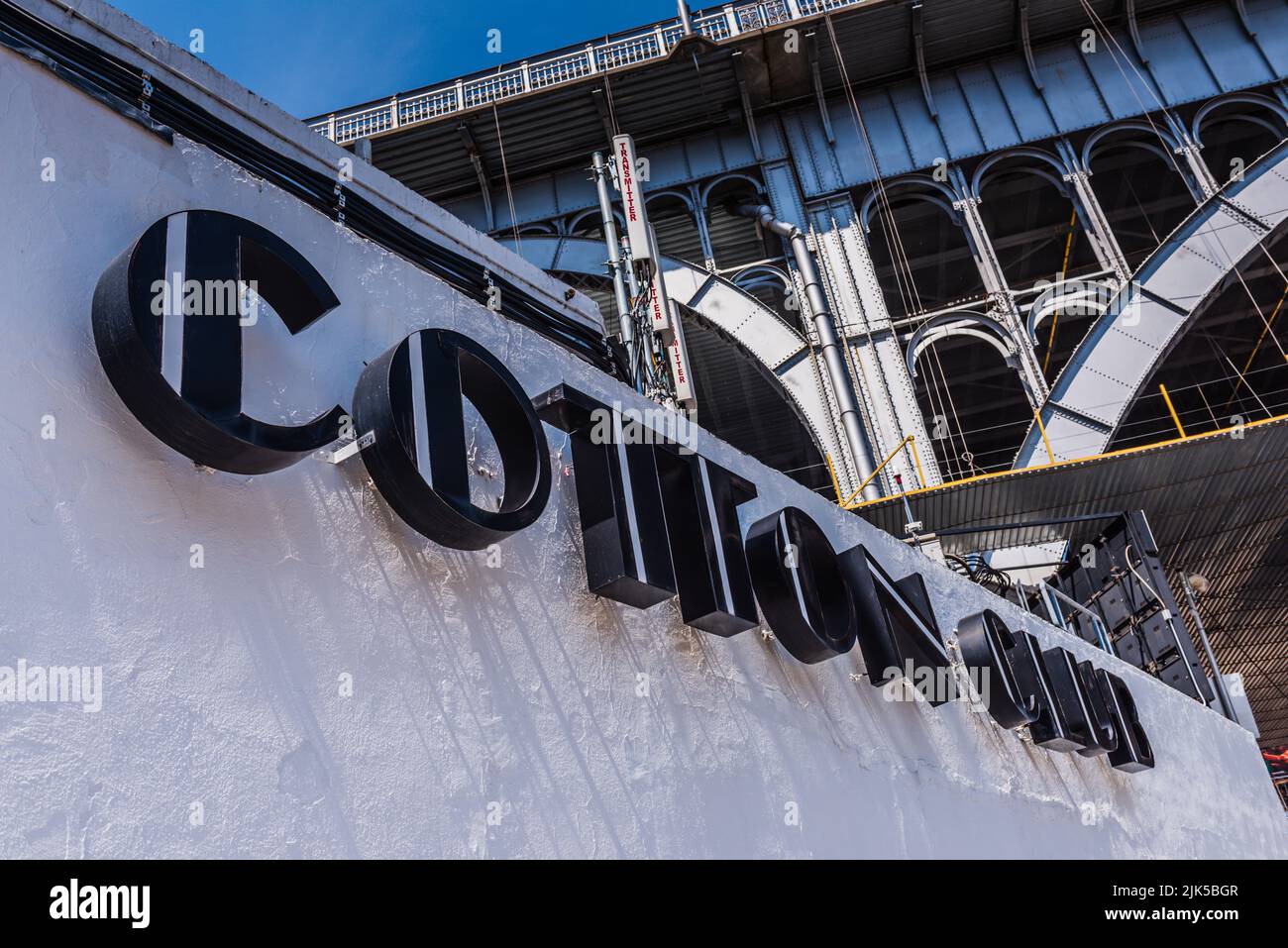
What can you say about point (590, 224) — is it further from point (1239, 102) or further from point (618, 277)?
point (618, 277)

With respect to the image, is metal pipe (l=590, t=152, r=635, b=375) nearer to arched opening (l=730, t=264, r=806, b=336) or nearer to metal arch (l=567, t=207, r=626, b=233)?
arched opening (l=730, t=264, r=806, b=336)

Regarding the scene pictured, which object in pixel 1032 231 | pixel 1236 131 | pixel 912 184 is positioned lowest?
pixel 912 184

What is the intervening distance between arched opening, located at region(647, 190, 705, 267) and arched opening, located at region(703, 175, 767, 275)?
1.44 ft

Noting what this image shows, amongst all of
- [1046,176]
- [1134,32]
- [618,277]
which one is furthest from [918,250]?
[618,277]

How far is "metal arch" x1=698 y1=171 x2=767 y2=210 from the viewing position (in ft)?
69.9

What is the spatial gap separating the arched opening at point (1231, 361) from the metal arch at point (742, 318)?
895cm

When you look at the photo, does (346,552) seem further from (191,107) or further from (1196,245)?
(1196,245)

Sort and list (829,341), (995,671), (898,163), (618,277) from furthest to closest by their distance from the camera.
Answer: (898,163) → (829,341) → (618,277) → (995,671)

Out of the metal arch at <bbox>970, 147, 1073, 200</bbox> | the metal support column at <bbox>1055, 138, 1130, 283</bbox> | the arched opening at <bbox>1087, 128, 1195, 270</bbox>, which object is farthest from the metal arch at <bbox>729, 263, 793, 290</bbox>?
the arched opening at <bbox>1087, 128, 1195, 270</bbox>

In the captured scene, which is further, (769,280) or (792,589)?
(769,280)

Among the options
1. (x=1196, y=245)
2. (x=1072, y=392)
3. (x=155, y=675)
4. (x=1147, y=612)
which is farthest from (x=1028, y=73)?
(x=155, y=675)

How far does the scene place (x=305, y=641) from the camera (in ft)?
11.0

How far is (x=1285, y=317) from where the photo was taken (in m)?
25.6

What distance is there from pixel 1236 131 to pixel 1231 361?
6430 mm
